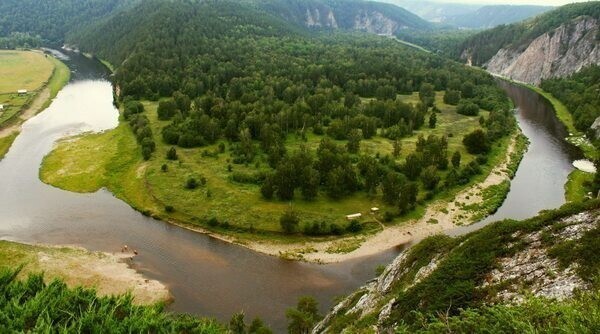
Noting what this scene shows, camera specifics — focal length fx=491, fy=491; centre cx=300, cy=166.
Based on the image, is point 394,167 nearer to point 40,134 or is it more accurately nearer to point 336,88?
point 336,88

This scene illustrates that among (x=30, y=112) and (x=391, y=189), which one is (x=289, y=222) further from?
(x=30, y=112)

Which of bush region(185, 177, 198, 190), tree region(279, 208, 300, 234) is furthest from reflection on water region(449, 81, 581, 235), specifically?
bush region(185, 177, 198, 190)

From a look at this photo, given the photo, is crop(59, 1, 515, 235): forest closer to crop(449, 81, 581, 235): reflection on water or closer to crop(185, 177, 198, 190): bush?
crop(185, 177, 198, 190): bush

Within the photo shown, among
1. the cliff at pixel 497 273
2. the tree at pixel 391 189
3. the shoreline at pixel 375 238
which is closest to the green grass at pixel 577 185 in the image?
A: the shoreline at pixel 375 238

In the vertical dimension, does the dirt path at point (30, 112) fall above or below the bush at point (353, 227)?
below

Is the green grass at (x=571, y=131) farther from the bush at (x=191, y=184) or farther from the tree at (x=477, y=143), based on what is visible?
the bush at (x=191, y=184)

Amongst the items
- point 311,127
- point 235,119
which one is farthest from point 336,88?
point 235,119

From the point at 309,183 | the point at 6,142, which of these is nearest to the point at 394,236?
the point at 309,183
